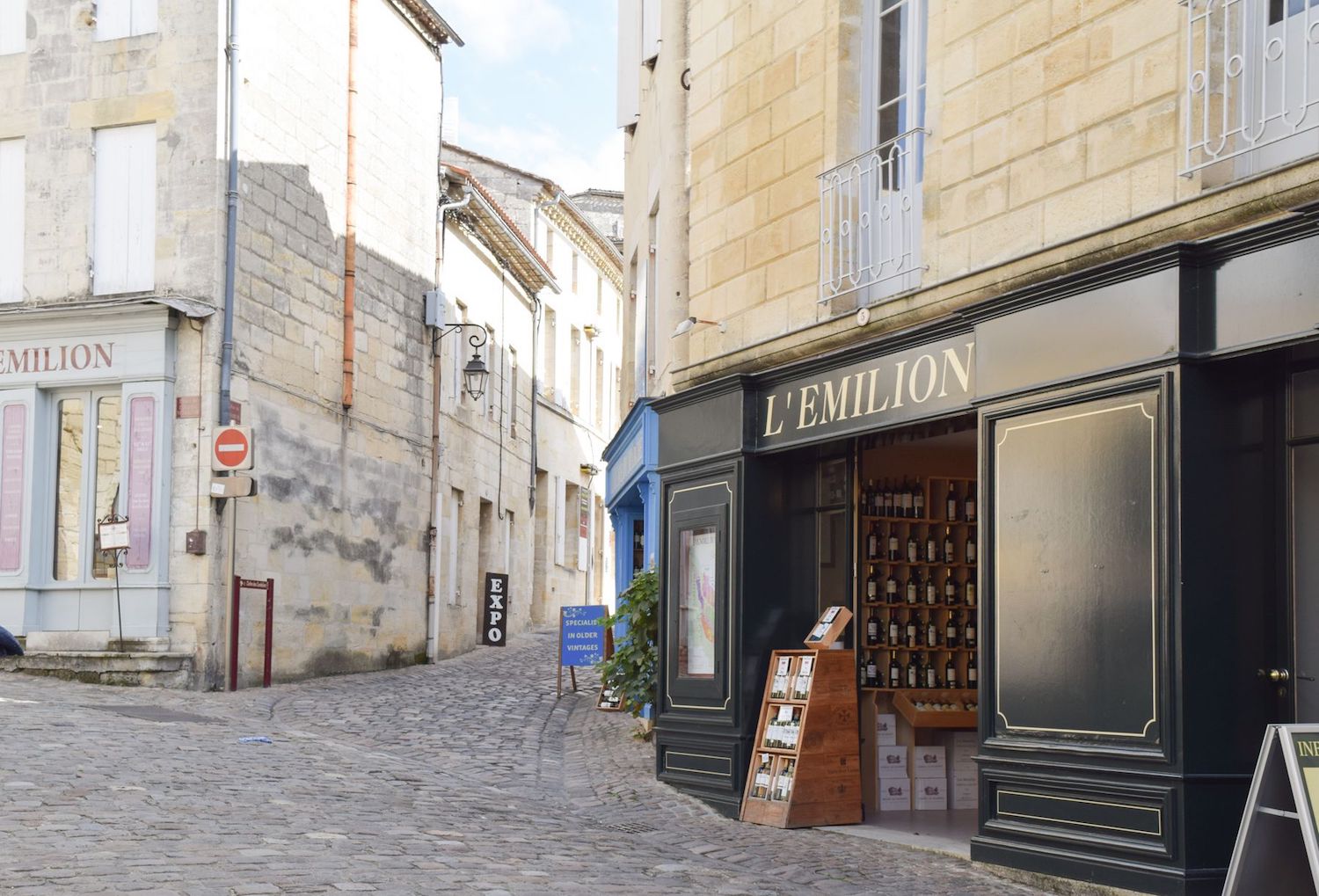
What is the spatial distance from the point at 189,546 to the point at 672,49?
7.03m

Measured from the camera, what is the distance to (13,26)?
18.5m

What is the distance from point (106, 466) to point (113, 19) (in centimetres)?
489

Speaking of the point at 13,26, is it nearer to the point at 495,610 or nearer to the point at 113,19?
the point at 113,19

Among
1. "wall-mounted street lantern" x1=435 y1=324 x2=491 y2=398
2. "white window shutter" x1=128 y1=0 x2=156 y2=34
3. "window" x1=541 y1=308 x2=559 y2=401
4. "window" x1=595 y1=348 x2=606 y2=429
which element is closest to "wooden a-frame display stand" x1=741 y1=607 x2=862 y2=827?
"white window shutter" x1=128 y1=0 x2=156 y2=34

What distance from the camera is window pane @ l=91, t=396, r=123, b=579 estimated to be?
677 inches

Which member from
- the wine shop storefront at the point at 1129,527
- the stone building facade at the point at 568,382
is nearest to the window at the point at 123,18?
the wine shop storefront at the point at 1129,527

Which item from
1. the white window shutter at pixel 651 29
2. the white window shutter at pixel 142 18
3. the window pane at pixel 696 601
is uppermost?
the white window shutter at pixel 142 18

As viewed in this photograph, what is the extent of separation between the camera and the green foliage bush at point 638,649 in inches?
514

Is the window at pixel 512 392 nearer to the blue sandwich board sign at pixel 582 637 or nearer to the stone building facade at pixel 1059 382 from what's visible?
the blue sandwich board sign at pixel 582 637

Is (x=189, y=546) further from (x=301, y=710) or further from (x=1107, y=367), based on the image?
(x=1107, y=367)

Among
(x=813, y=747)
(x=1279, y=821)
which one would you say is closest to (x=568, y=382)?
(x=813, y=747)

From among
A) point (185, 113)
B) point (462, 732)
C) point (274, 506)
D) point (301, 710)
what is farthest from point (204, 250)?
point (462, 732)

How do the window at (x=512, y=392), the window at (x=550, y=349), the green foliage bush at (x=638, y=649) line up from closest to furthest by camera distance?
the green foliage bush at (x=638, y=649) → the window at (x=512, y=392) → the window at (x=550, y=349)

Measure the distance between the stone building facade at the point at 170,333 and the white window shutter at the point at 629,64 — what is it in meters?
4.07
